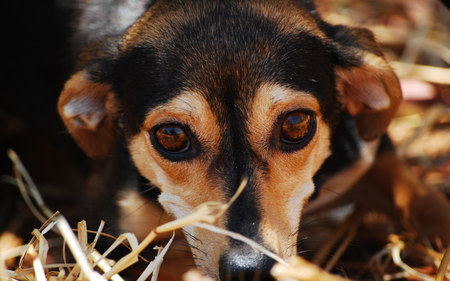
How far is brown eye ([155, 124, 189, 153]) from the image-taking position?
2430 mm

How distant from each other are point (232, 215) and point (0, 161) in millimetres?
3536

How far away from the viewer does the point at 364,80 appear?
282 centimetres

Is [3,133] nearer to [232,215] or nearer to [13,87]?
[13,87]

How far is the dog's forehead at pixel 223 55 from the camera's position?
7.71ft

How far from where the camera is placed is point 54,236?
3.93 m

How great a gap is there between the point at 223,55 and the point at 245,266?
3.47 ft

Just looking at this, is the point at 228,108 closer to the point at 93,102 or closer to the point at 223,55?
the point at 223,55

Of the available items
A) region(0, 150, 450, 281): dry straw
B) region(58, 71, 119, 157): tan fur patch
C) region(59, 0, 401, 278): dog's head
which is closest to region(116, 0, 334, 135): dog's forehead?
region(59, 0, 401, 278): dog's head

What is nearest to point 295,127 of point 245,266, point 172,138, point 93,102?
point 172,138

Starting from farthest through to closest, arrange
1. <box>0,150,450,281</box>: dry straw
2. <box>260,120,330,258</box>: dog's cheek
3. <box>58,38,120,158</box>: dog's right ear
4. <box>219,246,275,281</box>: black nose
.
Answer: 1. <box>58,38,120,158</box>: dog's right ear
2. <box>260,120,330,258</box>: dog's cheek
3. <box>219,246,275,281</box>: black nose
4. <box>0,150,450,281</box>: dry straw

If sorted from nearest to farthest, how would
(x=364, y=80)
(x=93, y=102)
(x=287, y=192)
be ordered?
(x=287, y=192) < (x=364, y=80) < (x=93, y=102)

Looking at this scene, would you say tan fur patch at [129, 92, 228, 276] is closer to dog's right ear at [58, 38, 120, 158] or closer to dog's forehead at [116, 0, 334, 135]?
dog's forehead at [116, 0, 334, 135]

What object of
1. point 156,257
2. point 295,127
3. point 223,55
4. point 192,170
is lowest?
point 156,257

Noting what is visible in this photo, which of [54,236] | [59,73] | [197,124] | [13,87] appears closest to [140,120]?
[197,124]
